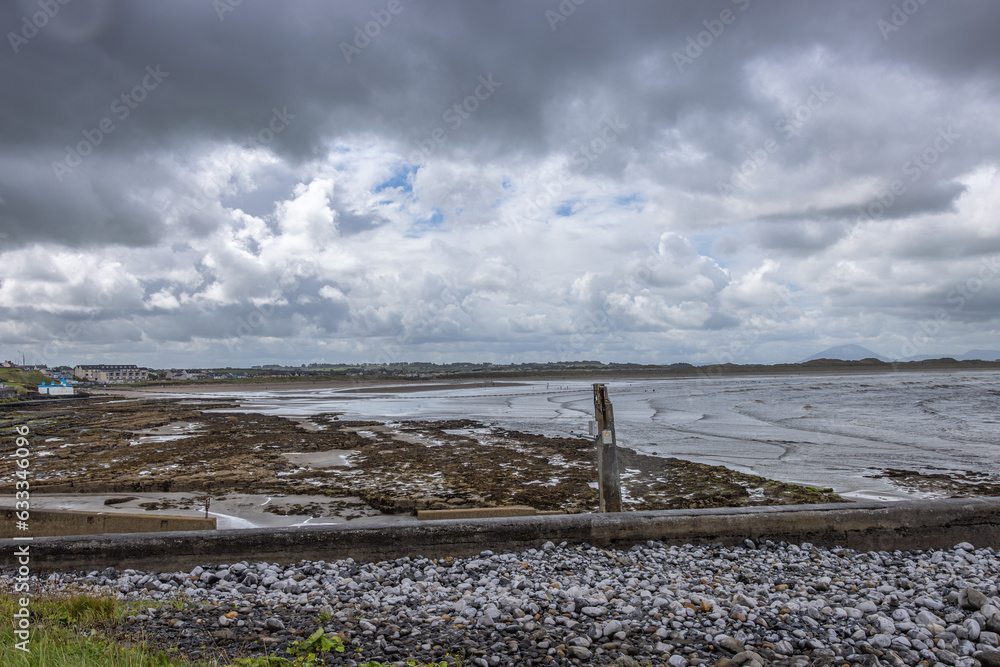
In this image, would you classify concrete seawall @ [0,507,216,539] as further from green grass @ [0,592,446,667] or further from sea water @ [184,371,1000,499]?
sea water @ [184,371,1000,499]

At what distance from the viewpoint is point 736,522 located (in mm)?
6570

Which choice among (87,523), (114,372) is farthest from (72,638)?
(114,372)

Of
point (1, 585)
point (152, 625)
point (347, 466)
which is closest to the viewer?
point (152, 625)

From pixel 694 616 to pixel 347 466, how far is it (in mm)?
14063

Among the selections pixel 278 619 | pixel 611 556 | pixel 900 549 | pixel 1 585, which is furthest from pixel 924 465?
pixel 1 585

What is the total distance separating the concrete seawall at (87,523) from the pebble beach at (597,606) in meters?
2.40

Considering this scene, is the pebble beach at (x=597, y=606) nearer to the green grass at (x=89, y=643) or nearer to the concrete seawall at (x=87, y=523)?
the green grass at (x=89, y=643)

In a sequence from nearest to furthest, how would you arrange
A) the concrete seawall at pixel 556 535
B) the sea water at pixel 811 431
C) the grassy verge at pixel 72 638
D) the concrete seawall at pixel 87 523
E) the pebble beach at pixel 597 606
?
the grassy verge at pixel 72 638 → the pebble beach at pixel 597 606 → the concrete seawall at pixel 556 535 → the concrete seawall at pixel 87 523 → the sea water at pixel 811 431

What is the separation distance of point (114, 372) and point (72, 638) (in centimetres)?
22249

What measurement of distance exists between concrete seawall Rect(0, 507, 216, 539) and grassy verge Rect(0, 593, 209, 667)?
3.40m

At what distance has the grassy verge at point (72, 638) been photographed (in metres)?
3.53

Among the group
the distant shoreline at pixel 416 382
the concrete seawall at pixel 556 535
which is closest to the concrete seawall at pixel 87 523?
the concrete seawall at pixel 556 535

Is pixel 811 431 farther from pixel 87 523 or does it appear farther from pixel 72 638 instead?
pixel 72 638

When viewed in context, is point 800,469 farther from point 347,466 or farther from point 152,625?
Result: point 152,625
